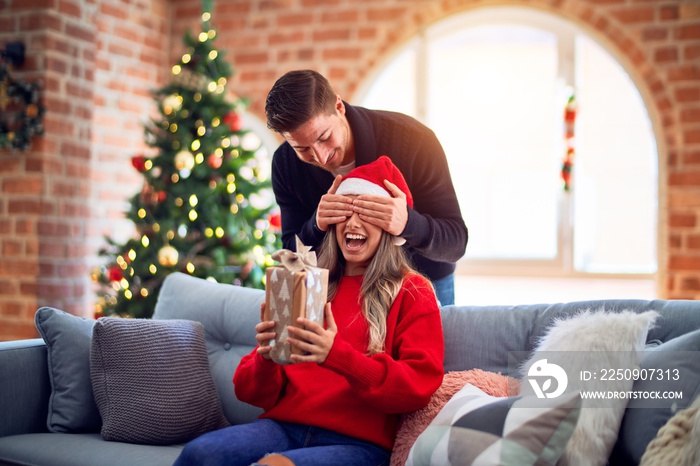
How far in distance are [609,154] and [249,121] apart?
2.66 metres

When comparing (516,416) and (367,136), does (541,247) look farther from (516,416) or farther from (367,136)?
(516,416)

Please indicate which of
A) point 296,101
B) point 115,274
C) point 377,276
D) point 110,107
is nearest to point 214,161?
point 115,274

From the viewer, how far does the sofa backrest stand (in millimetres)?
1845

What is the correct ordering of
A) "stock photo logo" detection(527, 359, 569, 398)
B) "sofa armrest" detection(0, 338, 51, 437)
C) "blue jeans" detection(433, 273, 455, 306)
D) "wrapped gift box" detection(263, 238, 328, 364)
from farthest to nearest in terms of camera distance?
"blue jeans" detection(433, 273, 455, 306) < "sofa armrest" detection(0, 338, 51, 437) < "stock photo logo" detection(527, 359, 569, 398) < "wrapped gift box" detection(263, 238, 328, 364)

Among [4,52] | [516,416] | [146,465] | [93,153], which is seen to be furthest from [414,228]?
[93,153]

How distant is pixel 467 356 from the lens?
1.99 metres

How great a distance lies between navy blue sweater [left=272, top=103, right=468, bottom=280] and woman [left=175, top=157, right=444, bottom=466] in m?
0.13

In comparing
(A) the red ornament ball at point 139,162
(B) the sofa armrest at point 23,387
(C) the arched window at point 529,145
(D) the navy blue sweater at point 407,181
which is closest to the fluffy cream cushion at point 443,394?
(D) the navy blue sweater at point 407,181

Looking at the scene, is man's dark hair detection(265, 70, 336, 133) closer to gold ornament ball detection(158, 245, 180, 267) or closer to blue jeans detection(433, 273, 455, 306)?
blue jeans detection(433, 273, 455, 306)

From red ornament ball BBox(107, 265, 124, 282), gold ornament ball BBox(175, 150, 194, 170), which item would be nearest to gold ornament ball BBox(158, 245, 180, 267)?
red ornament ball BBox(107, 265, 124, 282)

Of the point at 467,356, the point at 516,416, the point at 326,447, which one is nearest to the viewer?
the point at 516,416

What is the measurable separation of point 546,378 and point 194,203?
97.3 inches

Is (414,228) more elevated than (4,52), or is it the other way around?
(4,52)

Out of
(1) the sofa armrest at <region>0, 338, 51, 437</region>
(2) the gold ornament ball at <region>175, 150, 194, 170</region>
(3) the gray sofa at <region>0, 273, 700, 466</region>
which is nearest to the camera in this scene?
(3) the gray sofa at <region>0, 273, 700, 466</region>
